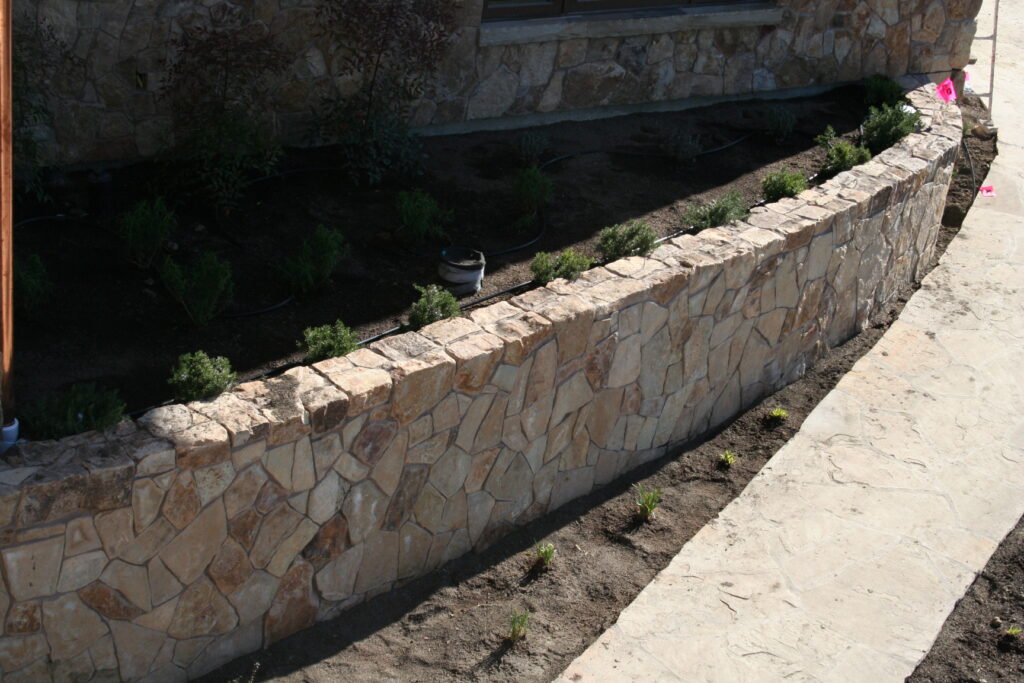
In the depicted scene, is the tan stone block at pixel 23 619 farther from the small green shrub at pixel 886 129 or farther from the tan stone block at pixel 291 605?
the small green shrub at pixel 886 129

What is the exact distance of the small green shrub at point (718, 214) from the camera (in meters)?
7.69

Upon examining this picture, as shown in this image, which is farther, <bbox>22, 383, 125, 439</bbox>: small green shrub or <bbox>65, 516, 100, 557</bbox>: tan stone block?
<bbox>22, 383, 125, 439</bbox>: small green shrub

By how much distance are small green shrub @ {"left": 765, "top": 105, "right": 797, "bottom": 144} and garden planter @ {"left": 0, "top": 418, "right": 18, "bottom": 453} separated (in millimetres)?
7111

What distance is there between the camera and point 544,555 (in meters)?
6.31

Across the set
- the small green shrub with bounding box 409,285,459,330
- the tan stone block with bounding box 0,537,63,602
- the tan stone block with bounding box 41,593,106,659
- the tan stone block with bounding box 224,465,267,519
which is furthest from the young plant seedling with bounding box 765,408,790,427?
the tan stone block with bounding box 0,537,63,602

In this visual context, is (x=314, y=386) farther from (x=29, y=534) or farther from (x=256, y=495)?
(x=29, y=534)

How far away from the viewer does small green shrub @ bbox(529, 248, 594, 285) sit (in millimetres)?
6672

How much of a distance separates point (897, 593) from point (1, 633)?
4.73 metres

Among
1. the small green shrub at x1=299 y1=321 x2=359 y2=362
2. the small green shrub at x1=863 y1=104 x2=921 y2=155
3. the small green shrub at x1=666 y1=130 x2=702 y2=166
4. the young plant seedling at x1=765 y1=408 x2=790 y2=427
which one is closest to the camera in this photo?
the small green shrub at x1=299 y1=321 x2=359 y2=362

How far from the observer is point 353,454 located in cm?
541

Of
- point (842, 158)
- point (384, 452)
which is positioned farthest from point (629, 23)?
point (384, 452)

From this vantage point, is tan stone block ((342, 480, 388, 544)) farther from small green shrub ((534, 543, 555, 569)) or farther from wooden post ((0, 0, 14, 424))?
wooden post ((0, 0, 14, 424))

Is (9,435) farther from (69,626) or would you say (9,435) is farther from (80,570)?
(69,626)

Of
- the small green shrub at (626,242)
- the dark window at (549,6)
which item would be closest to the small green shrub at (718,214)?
the small green shrub at (626,242)
